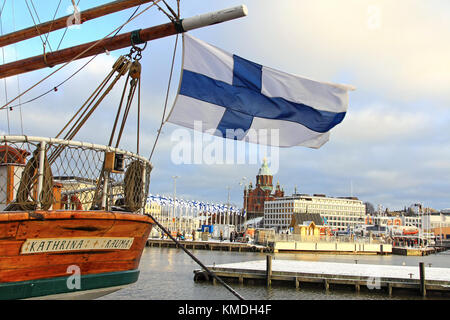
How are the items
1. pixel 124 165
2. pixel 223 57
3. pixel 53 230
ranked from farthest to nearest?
1. pixel 223 57
2. pixel 124 165
3. pixel 53 230

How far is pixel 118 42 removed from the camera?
11305 mm

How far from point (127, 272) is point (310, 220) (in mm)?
80329

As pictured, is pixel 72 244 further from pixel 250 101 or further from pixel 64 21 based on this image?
pixel 64 21

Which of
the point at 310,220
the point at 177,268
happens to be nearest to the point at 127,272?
the point at 177,268

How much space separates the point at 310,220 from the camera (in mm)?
87000

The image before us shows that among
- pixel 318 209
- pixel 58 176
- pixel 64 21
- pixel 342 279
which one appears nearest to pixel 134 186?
pixel 58 176

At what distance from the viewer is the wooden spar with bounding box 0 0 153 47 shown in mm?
12836

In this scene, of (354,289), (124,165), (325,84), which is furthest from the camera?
(354,289)

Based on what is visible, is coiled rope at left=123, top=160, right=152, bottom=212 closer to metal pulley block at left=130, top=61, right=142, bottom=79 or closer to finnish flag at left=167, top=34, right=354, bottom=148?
finnish flag at left=167, top=34, right=354, bottom=148

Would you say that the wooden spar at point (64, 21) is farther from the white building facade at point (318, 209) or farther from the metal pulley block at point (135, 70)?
the white building facade at point (318, 209)

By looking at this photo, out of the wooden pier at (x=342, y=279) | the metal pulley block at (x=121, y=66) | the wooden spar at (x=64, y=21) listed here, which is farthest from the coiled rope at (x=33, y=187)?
the wooden pier at (x=342, y=279)

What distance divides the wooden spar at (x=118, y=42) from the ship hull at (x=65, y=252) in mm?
4465
